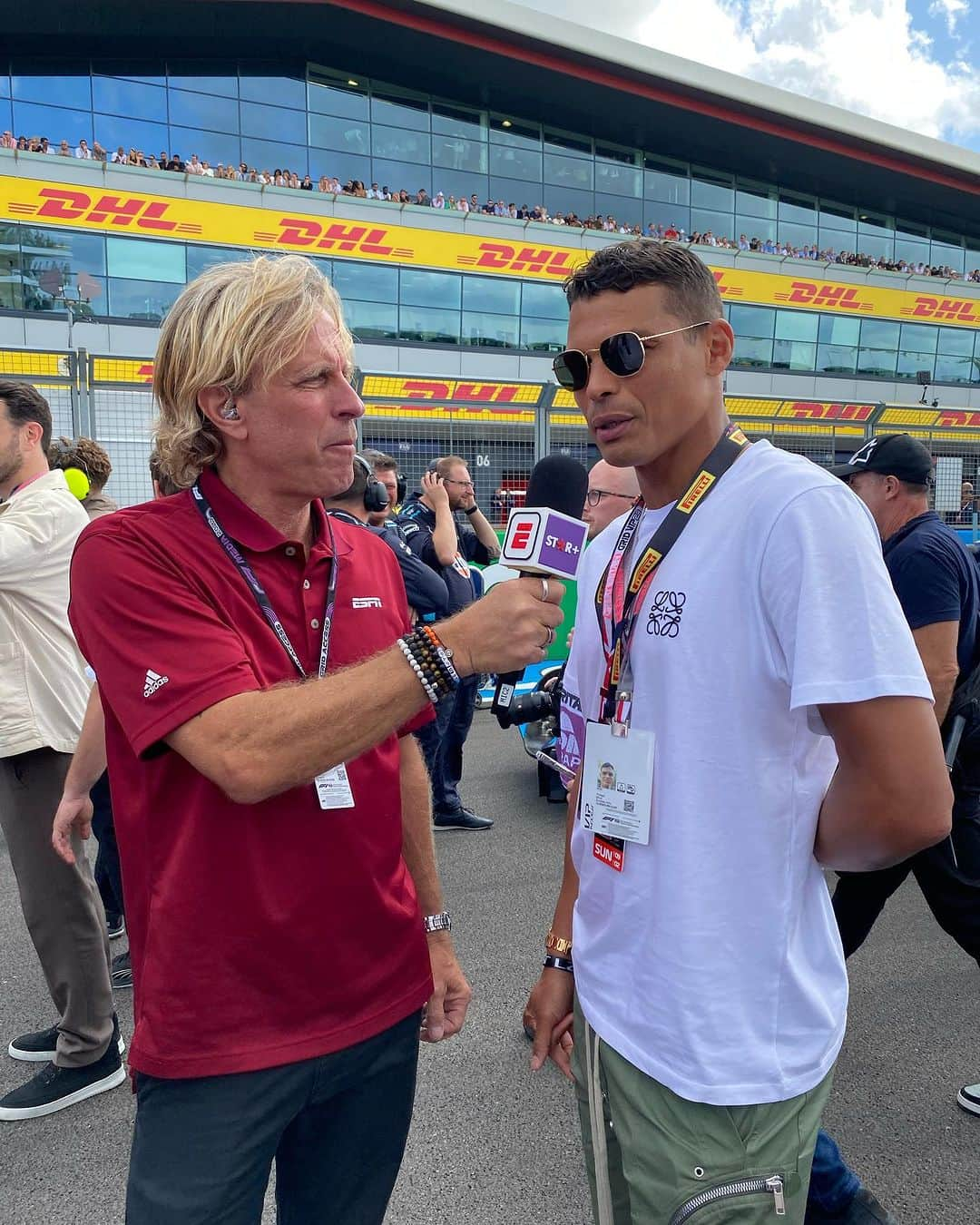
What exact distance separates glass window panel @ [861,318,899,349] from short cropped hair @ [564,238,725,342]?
113 ft

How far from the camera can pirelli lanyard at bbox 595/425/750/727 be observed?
52.7 inches

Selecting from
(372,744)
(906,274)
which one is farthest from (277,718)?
(906,274)

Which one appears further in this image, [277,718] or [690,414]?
[690,414]

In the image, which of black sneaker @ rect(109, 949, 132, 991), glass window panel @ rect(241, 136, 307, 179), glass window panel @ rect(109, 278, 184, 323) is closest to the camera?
black sneaker @ rect(109, 949, 132, 991)

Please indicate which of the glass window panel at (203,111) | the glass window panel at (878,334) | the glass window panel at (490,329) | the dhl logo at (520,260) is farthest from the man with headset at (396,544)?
the glass window panel at (878,334)

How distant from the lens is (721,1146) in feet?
3.98

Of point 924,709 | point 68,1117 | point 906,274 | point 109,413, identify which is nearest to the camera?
point 924,709

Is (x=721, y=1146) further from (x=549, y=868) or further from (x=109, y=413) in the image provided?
(x=109, y=413)

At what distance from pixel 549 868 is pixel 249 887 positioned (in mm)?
3578

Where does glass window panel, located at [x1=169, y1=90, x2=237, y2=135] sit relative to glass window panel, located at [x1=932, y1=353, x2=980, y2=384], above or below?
above

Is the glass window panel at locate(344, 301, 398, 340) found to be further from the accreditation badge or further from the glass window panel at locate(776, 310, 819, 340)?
the accreditation badge

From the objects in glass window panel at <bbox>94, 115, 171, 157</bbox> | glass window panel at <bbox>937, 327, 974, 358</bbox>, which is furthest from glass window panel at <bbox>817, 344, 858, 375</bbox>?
glass window panel at <bbox>94, 115, 171, 157</bbox>

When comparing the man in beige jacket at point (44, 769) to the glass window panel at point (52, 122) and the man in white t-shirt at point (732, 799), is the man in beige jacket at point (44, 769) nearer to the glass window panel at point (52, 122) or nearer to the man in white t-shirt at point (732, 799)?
the man in white t-shirt at point (732, 799)

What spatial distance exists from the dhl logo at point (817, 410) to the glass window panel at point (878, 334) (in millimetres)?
25382
